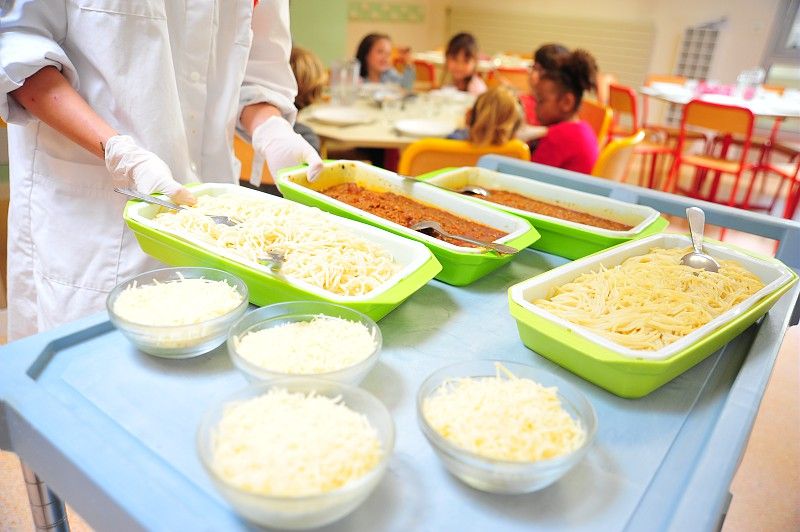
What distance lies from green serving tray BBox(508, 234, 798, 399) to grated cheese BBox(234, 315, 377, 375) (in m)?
0.25

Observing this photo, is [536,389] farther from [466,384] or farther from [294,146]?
[294,146]

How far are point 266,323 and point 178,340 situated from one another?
12 centimetres

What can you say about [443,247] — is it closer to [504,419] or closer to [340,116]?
[504,419]

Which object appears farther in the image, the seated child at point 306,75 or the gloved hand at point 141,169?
the seated child at point 306,75

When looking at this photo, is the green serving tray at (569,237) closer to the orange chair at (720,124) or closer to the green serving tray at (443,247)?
the green serving tray at (443,247)

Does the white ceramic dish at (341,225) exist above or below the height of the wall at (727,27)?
below

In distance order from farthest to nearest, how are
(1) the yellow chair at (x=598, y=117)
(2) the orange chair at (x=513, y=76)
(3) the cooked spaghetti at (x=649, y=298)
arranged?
(2) the orange chair at (x=513, y=76) → (1) the yellow chair at (x=598, y=117) → (3) the cooked spaghetti at (x=649, y=298)

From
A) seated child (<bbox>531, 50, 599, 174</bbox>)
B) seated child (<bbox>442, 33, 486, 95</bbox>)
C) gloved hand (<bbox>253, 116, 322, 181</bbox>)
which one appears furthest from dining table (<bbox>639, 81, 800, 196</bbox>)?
gloved hand (<bbox>253, 116, 322, 181</bbox>)

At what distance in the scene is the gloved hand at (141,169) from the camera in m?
1.10

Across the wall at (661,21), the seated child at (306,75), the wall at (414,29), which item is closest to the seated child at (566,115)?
the seated child at (306,75)

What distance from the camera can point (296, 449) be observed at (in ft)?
1.87

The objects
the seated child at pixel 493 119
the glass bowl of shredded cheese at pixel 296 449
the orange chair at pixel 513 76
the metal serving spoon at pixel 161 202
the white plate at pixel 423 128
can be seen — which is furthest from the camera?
the orange chair at pixel 513 76

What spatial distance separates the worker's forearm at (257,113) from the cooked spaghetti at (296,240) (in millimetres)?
527

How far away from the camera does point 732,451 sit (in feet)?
2.16
